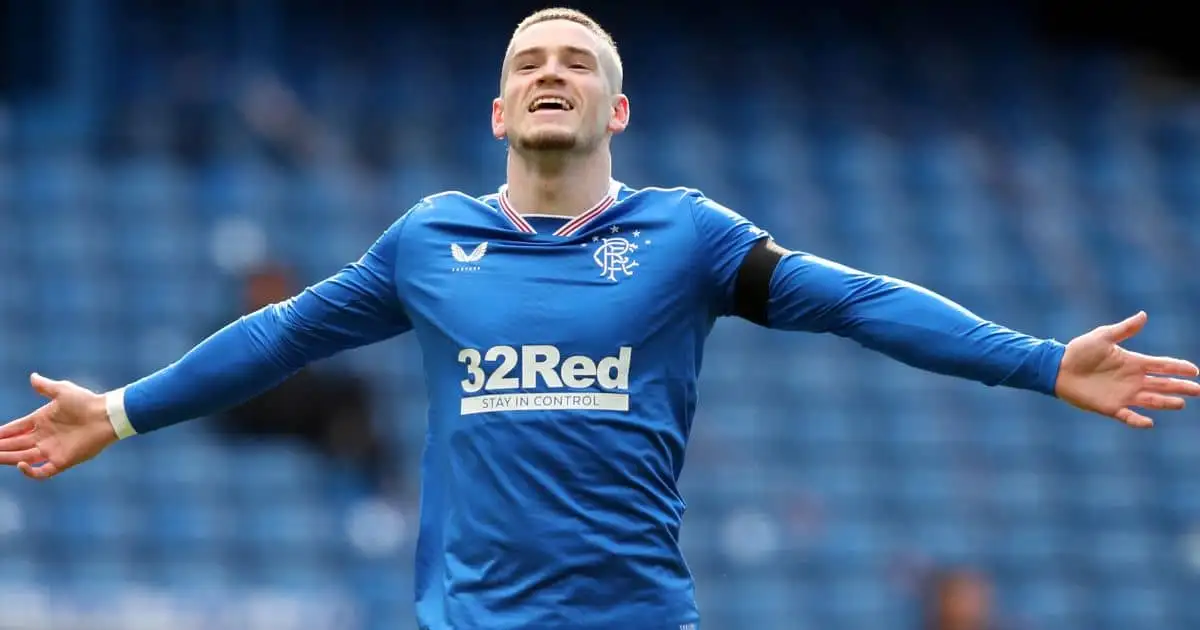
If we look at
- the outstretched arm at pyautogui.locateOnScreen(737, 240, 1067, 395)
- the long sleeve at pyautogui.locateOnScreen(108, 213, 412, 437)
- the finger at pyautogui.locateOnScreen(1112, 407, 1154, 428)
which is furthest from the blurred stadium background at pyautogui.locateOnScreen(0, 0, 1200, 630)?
the finger at pyautogui.locateOnScreen(1112, 407, 1154, 428)

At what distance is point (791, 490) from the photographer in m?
11.6

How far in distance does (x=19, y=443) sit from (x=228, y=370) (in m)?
0.56

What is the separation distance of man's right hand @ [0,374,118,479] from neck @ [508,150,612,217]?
3.74 ft

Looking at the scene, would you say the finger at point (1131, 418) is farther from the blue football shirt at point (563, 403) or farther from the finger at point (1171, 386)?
the blue football shirt at point (563, 403)

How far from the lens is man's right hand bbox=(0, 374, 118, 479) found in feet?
14.3

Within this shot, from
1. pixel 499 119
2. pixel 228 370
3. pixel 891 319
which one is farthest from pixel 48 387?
pixel 891 319

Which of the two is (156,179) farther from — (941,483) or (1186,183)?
(1186,183)

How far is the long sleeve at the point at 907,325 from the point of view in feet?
12.9

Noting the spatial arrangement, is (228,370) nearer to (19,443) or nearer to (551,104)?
(19,443)

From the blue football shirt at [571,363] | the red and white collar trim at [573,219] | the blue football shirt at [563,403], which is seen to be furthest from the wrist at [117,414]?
the red and white collar trim at [573,219]

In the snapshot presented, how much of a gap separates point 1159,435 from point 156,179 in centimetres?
732

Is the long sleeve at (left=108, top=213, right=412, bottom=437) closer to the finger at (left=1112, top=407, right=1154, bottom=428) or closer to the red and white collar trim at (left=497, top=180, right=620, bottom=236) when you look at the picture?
the red and white collar trim at (left=497, top=180, right=620, bottom=236)

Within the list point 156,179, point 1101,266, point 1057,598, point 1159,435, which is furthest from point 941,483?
point 156,179

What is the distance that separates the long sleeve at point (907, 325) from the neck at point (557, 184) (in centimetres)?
50
